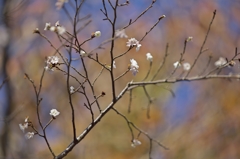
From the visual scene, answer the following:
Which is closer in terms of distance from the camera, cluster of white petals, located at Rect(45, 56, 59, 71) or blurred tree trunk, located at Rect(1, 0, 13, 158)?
cluster of white petals, located at Rect(45, 56, 59, 71)

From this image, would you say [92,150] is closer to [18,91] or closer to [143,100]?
[143,100]

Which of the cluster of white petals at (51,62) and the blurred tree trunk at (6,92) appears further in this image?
the blurred tree trunk at (6,92)

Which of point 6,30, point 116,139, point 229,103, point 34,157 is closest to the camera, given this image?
point 34,157

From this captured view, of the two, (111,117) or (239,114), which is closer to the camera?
(239,114)

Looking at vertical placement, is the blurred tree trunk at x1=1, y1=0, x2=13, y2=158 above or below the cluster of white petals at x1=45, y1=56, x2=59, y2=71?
above

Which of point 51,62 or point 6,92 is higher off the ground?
point 6,92

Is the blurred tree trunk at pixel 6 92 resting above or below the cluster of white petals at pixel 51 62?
above

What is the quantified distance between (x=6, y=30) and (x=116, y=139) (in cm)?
141

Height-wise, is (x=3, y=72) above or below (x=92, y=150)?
above

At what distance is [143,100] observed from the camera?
9.42 feet

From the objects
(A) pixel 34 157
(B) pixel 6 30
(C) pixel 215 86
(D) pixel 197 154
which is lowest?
(A) pixel 34 157

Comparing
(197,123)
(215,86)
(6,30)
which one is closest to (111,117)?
(197,123)

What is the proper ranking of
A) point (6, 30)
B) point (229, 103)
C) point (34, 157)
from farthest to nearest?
point (229, 103)
point (6, 30)
point (34, 157)

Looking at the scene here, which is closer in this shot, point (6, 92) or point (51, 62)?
point (51, 62)
